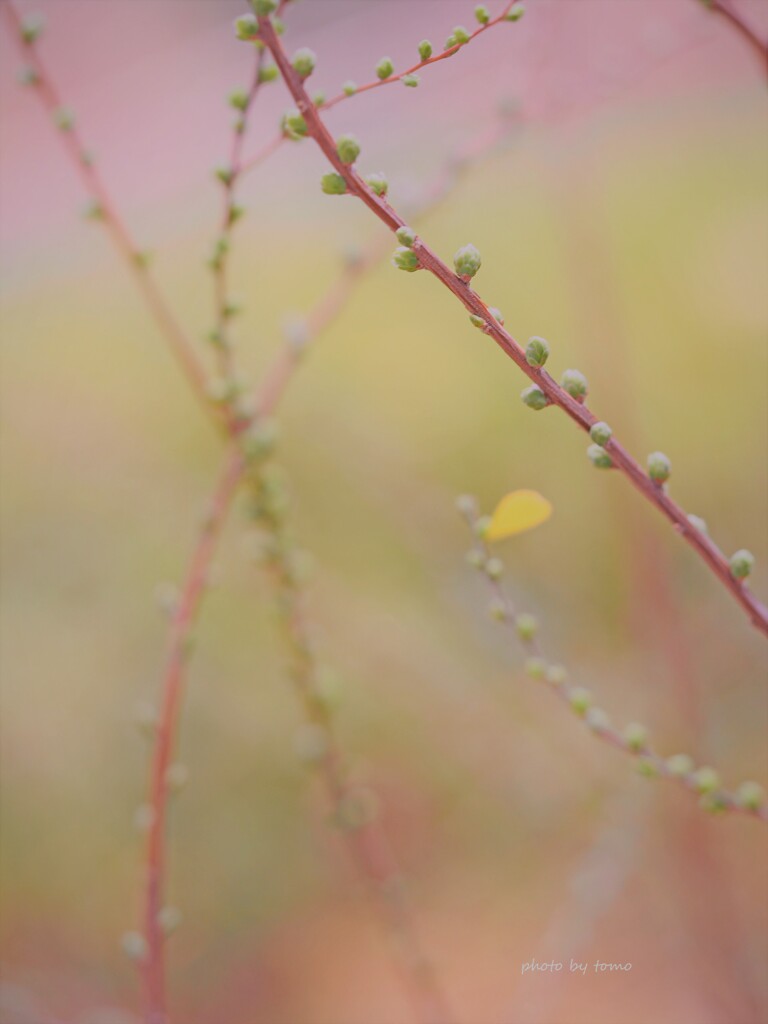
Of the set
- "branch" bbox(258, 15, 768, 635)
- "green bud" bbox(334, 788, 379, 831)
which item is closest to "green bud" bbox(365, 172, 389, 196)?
"branch" bbox(258, 15, 768, 635)

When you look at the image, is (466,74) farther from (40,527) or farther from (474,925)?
(474,925)

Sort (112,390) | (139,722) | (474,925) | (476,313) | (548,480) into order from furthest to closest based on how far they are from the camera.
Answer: (112,390) < (548,480) < (474,925) < (139,722) < (476,313)

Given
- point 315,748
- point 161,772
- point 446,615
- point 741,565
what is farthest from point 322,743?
point 446,615

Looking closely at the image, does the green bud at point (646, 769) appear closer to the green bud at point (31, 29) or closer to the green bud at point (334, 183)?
the green bud at point (334, 183)

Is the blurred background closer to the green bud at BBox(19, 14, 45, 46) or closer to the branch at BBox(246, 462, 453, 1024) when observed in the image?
the branch at BBox(246, 462, 453, 1024)

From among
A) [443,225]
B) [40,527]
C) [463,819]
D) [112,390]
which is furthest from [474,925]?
[443,225]

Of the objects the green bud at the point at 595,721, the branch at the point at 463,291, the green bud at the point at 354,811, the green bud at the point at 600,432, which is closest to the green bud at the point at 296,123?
the branch at the point at 463,291
